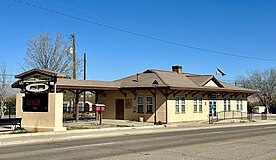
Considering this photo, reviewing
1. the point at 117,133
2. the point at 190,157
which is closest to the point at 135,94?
the point at 117,133

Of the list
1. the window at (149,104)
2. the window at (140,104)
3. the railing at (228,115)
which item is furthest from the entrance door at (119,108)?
the railing at (228,115)

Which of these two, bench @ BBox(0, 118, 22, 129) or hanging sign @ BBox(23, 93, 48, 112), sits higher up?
hanging sign @ BBox(23, 93, 48, 112)

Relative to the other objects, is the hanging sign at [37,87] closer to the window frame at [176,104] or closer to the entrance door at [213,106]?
the window frame at [176,104]

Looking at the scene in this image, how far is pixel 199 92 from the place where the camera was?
37250 millimetres

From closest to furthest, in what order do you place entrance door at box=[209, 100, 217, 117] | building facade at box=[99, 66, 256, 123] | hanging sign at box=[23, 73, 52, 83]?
hanging sign at box=[23, 73, 52, 83]
building facade at box=[99, 66, 256, 123]
entrance door at box=[209, 100, 217, 117]

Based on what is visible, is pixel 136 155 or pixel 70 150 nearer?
pixel 136 155

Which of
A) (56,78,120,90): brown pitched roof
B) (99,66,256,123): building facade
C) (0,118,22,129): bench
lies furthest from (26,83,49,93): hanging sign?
(99,66,256,123): building facade

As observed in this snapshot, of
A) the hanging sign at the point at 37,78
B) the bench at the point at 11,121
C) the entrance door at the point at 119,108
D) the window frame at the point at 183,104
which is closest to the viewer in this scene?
the bench at the point at 11,121

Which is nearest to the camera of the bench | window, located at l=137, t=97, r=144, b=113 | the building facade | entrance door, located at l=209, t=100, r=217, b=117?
the bench

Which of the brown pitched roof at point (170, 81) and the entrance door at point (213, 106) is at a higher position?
the brown pitched roof at point (170, 81)

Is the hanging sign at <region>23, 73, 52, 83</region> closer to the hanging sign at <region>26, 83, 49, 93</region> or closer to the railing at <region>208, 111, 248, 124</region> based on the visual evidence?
the hanging sign at <region>26, 83, 49, 93</region>

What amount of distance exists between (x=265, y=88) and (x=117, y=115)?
45302 millimetres

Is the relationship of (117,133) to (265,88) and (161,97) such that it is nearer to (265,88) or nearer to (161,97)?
(161,97)

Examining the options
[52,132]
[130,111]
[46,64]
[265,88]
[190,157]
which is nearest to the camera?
[190,157]
